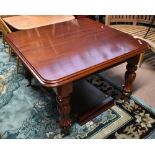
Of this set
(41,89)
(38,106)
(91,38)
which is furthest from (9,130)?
(91,38)

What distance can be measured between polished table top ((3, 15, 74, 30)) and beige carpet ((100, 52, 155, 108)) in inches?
35.6

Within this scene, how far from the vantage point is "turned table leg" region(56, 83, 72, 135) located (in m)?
1.37

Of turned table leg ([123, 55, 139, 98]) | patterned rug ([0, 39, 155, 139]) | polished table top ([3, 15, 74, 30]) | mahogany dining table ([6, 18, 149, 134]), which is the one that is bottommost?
patterned rug ([0, 39, 155, 139])

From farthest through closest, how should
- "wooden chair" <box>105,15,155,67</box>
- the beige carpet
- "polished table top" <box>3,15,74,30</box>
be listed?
"wooden chair" <box>105,15,155,67</box> < "polished table top" <box>3,15,74,30</box> < the beige carpet

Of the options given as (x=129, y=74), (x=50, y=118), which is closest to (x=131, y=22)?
(x=129, y=74)

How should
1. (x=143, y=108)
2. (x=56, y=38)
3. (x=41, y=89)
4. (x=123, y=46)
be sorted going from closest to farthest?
1. (x=123, y=46)
2. (x=56, y=38)
3. (x=143, y=108)
4. (x=41, y=89)

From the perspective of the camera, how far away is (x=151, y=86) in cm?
226

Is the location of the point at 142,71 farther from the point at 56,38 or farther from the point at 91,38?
the point at 56,38

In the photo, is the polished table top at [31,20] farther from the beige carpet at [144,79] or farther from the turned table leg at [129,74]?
the turned table leg at [129,74]

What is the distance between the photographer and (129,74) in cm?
188

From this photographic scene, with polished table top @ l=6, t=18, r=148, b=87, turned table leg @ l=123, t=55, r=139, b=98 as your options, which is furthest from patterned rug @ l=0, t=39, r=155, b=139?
polished table top @ l=6, t=18, r=148, b=87

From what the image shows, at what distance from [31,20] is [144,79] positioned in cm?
151

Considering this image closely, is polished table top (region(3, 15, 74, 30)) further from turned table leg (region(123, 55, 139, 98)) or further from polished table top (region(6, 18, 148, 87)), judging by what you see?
turned table leg (region(123, 55, 139, 98))
